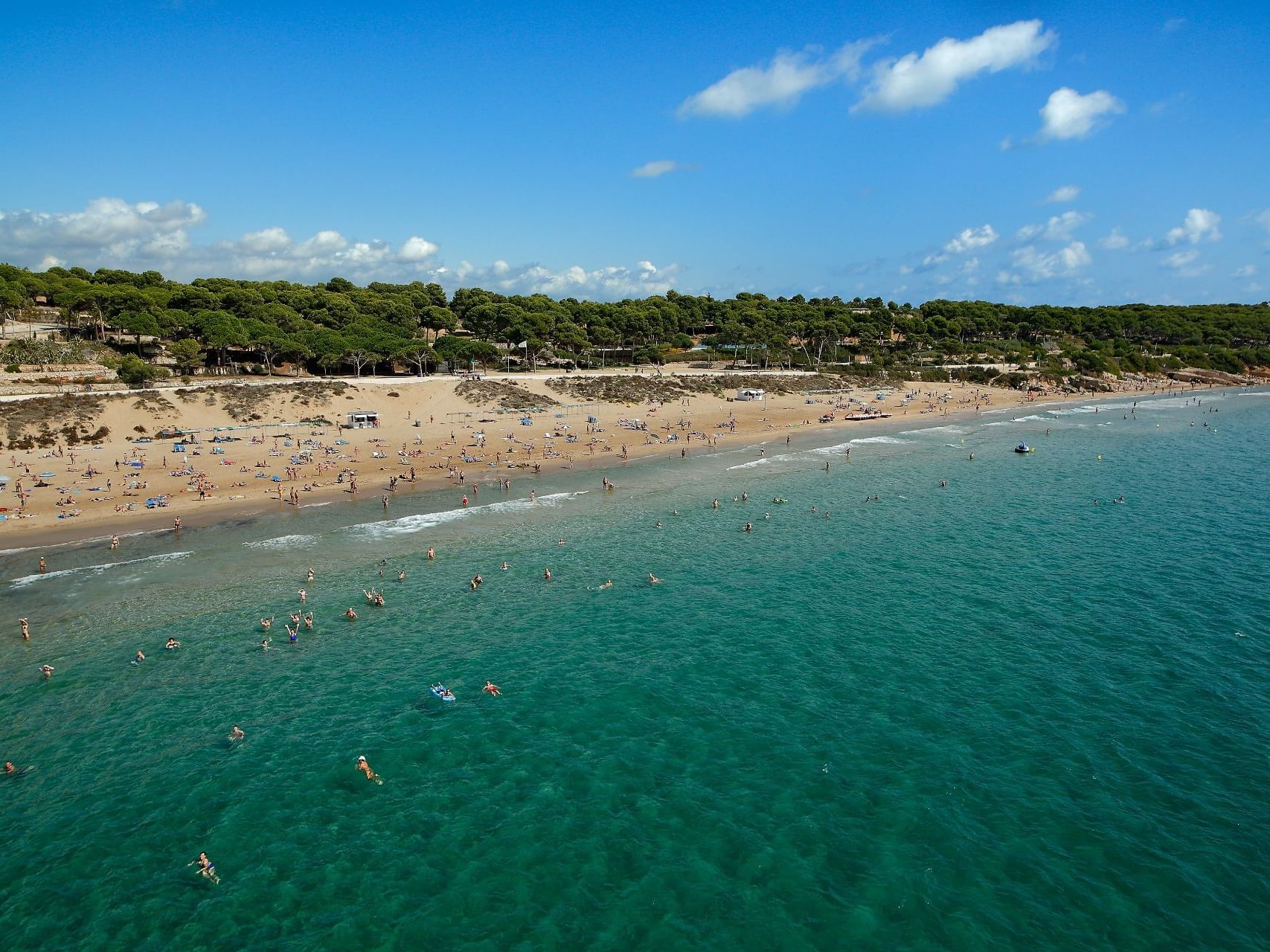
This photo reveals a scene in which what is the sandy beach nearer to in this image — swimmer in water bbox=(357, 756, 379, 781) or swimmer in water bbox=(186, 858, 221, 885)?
swimmer in water bbox=(357, 756, 379, 781)

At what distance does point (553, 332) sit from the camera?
11856cm

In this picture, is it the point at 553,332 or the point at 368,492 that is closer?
the point at 368,492

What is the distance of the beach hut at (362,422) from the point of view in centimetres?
7419

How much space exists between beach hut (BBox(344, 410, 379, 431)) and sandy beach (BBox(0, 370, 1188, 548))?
0.50 metres

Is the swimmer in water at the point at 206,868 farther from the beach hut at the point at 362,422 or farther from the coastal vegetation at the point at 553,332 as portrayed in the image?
the coastal vegetation at the point at 553,332

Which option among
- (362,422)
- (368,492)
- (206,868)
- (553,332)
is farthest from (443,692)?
(553,332)

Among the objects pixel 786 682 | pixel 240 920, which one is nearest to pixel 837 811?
pixel 786 682

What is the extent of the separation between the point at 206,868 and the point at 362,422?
60352mm

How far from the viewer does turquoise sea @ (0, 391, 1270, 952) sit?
58.6 ft

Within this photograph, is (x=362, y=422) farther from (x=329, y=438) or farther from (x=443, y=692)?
(x=443, y=692)

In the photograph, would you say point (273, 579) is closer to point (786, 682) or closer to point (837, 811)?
point (786, 682)

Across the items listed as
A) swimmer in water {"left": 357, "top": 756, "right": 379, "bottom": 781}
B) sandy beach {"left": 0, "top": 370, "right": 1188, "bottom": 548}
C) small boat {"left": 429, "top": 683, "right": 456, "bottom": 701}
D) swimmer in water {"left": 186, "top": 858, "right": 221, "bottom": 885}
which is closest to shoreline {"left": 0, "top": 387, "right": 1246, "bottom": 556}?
sandy beach {"left": 0, "top": 370, "right": 1188, "bottom": 548}

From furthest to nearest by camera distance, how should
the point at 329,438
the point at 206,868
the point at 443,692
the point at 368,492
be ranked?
the point at 329,438 < the point at 368,492 < the point at 443,692 < the point at 206,868

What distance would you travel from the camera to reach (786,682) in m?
27.9
